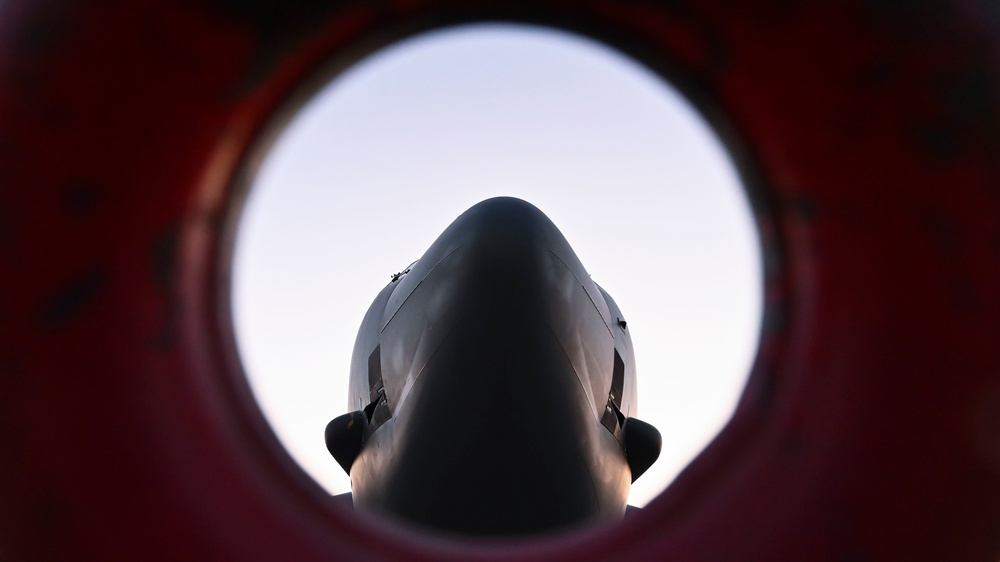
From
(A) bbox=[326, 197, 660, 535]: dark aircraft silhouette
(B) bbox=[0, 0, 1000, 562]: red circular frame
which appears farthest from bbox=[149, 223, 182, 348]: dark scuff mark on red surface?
(A) bbox=[326, 197, 660, 535]: dark aircraft silhouette

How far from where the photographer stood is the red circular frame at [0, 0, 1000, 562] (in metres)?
0.87

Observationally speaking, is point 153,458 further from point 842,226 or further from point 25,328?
point 842,226

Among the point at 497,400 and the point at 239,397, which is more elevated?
the point at 497,400

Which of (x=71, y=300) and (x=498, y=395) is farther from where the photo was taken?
(x=498, y=395)

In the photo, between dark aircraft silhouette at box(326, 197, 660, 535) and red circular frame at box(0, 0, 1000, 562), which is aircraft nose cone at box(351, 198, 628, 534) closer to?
dark aircraft silhouette at box(326, 197, 660, 535)

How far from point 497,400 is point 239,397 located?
1278 millimetres

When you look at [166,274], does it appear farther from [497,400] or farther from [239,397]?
[497,400]

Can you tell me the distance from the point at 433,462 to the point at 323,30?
1.49 meters

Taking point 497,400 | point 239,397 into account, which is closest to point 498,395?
point 497,400

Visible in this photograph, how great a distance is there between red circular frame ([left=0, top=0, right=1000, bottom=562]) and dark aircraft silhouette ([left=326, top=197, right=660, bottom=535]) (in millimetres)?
1142

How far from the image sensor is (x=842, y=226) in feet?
3.00

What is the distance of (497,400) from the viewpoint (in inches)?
85.7

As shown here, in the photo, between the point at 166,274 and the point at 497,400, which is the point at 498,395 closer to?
the point at 497,400

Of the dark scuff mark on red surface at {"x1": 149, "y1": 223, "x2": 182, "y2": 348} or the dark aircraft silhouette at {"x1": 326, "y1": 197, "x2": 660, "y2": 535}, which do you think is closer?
the dark scuff mark on red surface at {"x1": 149, "y1": 223, "x2": 182, "y2": 348}
